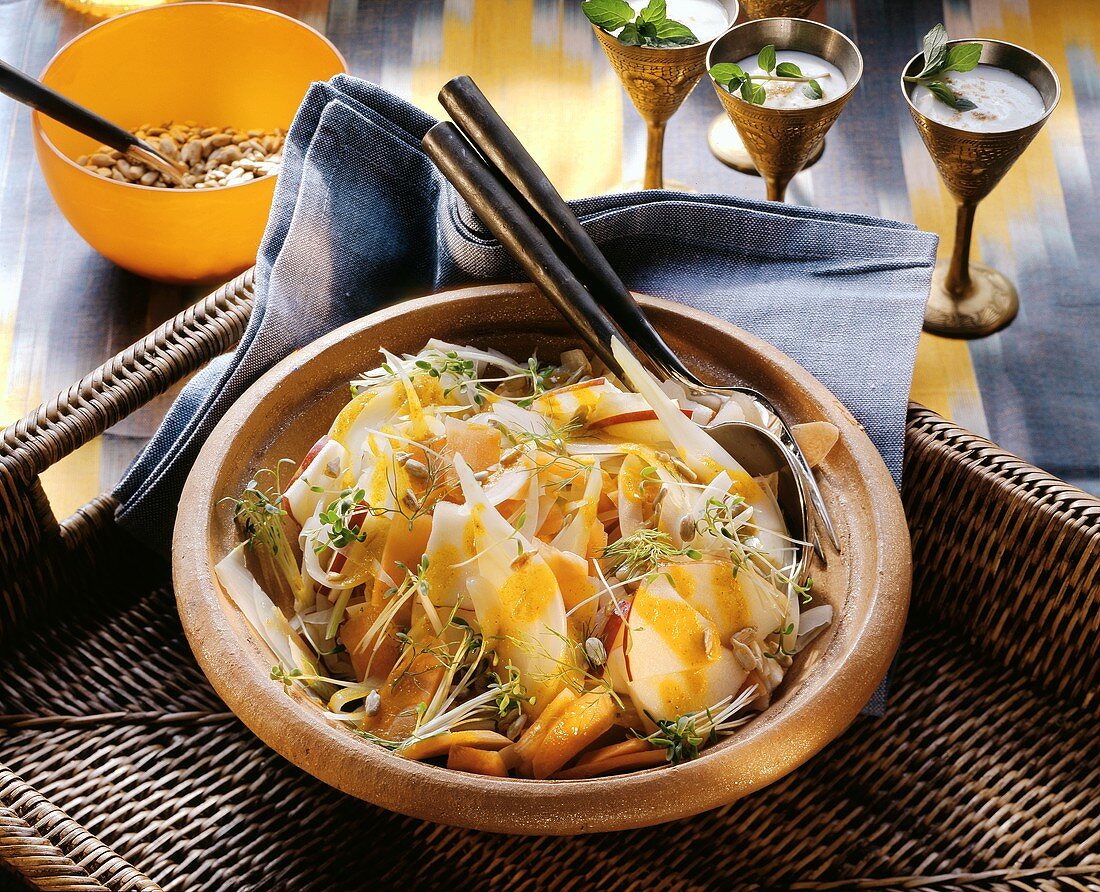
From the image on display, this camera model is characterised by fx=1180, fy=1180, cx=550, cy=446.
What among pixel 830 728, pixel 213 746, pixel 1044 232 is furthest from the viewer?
pixel 1044 232

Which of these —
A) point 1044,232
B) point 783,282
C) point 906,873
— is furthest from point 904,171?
point 906,873

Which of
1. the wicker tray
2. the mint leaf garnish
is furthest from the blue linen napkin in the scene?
the mint leaf garnish

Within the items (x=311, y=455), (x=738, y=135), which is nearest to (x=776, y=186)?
(x=738, y=135)

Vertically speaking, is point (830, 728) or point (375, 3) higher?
point (375, 3)

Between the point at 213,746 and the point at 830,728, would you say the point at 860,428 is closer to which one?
the point at 830,728

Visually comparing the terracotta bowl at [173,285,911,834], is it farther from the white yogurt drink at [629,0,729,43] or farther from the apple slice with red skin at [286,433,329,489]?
the white yogurt drink at [629,0,729,43]

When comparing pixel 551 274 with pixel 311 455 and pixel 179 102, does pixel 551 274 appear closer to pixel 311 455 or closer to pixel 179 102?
pixel 311 455

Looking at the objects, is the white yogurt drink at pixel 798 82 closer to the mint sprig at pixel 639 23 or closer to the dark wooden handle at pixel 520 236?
the mint sprig at pixel 639 23
